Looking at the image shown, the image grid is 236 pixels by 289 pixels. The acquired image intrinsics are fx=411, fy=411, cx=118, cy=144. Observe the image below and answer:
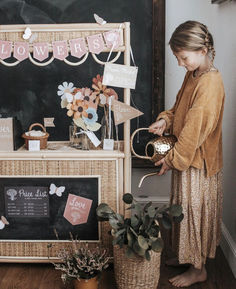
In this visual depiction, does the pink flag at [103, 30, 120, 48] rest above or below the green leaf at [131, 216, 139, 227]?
above

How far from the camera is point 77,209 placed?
237 centimetres

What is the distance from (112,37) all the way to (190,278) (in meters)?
1.41

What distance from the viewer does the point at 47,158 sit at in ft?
7.61

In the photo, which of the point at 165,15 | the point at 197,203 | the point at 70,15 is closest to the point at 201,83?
the point at 197,203

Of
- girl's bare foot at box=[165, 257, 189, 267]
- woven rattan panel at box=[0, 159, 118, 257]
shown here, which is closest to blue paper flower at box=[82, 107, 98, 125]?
woven rattan panel at box=[0, 159, 118, 257]

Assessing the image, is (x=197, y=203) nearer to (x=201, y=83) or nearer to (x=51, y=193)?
(x=201, y=83)

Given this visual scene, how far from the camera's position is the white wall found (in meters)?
2.49

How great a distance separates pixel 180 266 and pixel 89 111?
3.62ft

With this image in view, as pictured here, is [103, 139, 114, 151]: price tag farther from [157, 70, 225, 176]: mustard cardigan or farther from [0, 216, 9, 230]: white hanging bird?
[0, 216, 9, 230]: white hanging bird

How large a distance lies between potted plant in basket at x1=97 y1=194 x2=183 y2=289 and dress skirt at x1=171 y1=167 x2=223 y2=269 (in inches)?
4.1

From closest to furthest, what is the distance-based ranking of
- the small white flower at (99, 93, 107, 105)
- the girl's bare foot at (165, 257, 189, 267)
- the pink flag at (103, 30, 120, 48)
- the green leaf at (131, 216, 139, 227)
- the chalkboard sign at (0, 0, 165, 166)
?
the green leaf at (131, 216, 139, 227) < the pink flag at (103, 30, 120, 48) < the small white flower at (99, 93, 107, 105) < the girl's bare foot at (165, 257, 189, 267) < the chalkboard sign at (0, 0, 165, 166)

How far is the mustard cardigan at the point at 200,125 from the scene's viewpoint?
2.02 meters

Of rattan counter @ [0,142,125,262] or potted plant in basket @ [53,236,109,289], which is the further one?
rattan counter @ [0,142,125,262]

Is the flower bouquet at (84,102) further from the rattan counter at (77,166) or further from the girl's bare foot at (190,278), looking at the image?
the girl's bare foot at (190,278)
